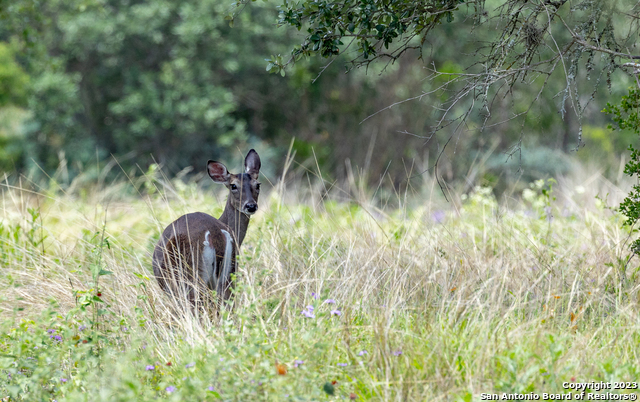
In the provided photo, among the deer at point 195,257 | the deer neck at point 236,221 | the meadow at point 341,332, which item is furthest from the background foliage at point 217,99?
the deer at point 195,257

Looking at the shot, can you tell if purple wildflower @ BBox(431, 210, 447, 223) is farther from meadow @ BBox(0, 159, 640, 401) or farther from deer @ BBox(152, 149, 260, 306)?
deer @ BBox(152, 149, 260, 306)

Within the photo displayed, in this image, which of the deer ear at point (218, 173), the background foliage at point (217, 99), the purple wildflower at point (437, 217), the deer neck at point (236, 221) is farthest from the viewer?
the background foliage at point (217, 99)

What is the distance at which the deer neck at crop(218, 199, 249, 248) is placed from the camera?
447cm

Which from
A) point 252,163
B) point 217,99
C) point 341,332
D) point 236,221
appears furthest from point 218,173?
point 217,99

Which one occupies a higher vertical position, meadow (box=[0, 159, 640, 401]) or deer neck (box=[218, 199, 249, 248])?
deer neck (box=[218, 199, 249, 248])

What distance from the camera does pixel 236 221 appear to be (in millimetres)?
4523

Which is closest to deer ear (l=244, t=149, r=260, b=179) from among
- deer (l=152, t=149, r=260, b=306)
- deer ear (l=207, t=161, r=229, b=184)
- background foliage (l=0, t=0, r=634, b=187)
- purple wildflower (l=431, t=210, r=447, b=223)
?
deer ear (l=207, t=161, r=229, b=184)

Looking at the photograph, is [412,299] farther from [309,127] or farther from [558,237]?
[309,127]

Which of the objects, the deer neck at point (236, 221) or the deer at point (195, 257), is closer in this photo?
the deer at point (195, 257)

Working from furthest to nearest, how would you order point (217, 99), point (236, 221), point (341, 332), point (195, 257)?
point (217, 99) < point (236, 221) < point (195, 257) < point (341, 332)

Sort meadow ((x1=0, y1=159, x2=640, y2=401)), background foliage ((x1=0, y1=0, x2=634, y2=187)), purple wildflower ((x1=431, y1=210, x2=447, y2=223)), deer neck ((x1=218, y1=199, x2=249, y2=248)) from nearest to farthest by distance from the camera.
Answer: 1. meadow ((x1=0, y1=159, x2=640, y2=401))
2. deer neck ((x1=218, y1=199, x2=249, y2=248))
3. purple wildflower ((x1=431, y1=210, x2=447, y2=223))
4. background foliage ((x1=0, y1=0, x2=634, y2=187))

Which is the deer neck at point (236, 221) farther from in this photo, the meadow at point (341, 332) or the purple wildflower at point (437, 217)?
the purple wildflower at point (437, 217)

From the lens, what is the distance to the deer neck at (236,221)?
4.47 metres

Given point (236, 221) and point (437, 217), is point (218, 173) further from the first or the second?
point (437, 217)
